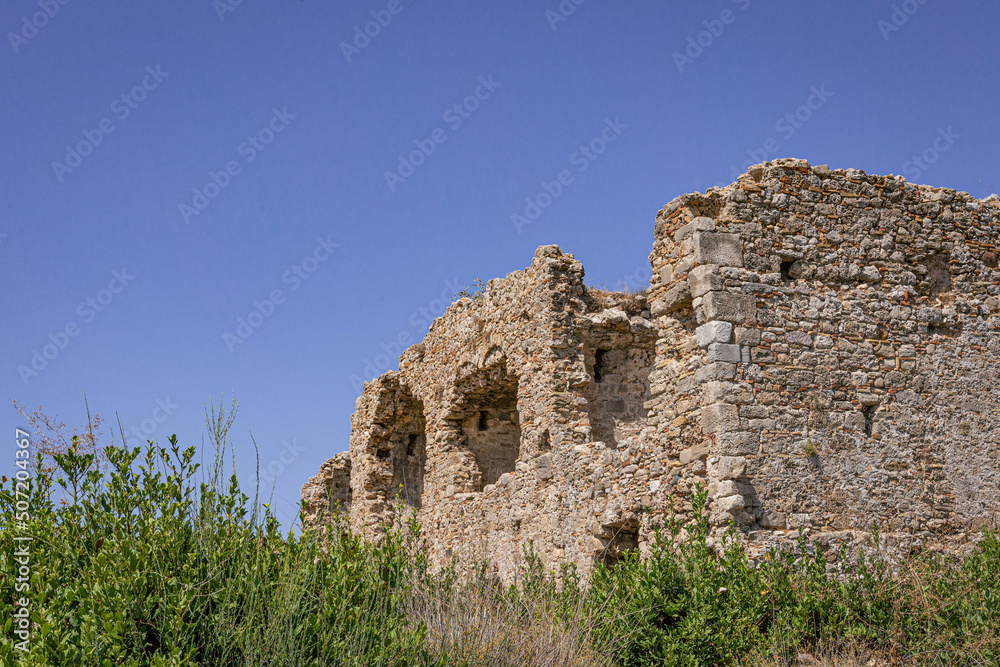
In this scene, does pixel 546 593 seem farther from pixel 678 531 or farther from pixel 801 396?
pixel 801 396

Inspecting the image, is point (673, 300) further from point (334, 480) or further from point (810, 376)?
point (334, 480)

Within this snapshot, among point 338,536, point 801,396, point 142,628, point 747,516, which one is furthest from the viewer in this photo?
point 801,396

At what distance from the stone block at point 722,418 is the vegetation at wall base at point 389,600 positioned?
709mm

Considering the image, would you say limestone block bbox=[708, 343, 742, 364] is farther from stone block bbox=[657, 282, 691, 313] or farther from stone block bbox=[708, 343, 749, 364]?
stone block bbox=[657, 282, 691, 313]

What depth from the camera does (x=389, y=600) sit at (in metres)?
5.45

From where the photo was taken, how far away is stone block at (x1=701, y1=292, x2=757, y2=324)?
8078 millimetres

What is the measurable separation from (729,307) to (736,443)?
4.21 feet

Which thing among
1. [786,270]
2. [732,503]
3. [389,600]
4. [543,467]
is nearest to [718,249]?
[786,270]

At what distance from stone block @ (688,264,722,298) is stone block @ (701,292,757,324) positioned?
0.07m

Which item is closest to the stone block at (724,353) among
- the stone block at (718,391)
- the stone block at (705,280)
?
the stone block at (718,391)

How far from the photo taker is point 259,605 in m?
4.75

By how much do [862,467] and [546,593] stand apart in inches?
126

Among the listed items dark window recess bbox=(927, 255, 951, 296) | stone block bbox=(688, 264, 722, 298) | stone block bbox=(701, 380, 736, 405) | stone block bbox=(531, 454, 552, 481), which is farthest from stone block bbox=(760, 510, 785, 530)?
stone block bbox=(531, 454, 552, 481)

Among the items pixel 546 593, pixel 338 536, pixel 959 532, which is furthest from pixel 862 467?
pixel 338 536
